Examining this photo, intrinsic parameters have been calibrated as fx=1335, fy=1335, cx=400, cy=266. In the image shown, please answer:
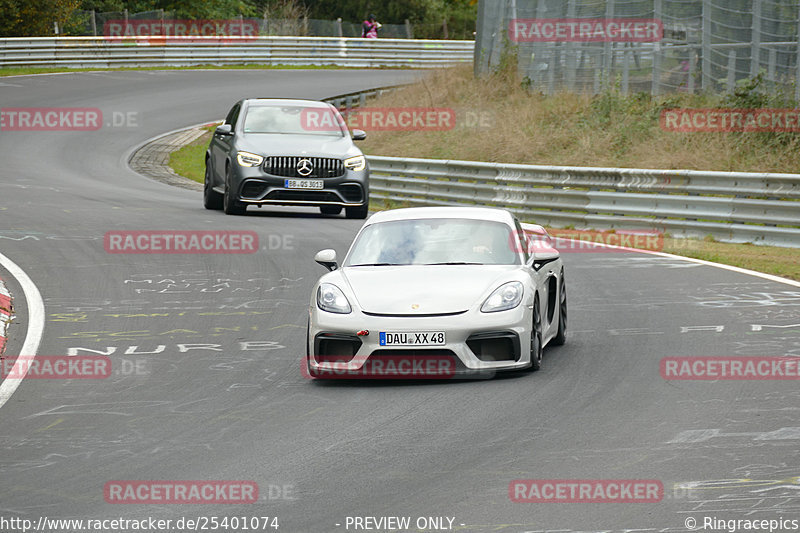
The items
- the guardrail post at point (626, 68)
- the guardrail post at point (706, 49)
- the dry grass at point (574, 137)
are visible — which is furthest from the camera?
the guardrail post at point (626, 68)

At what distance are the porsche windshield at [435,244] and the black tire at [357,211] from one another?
1097 cm

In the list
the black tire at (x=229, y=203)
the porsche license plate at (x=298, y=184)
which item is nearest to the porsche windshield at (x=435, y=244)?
the porsche license plate at (x=298, y=184)

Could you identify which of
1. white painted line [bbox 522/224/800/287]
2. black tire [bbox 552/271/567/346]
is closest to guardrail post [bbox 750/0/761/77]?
white painted line [bbox 522/224/800/287]

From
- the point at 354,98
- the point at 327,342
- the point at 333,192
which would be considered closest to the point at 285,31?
the point at 354,98

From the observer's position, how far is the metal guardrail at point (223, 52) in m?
46.4

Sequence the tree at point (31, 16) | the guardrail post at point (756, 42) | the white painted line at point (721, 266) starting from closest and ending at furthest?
the white painted line at point (721, 266) → the guardrail post at point (756, 42) → the tree at point (31, 16)

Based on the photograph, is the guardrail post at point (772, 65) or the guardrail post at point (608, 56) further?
the guardrail post at point (608, 56)

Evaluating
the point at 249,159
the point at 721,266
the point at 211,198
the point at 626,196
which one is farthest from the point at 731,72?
the point at 721,266

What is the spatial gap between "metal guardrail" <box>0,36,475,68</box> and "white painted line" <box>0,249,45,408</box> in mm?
31002

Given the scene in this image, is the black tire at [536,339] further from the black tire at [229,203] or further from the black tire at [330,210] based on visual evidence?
the black tire at [330,210]

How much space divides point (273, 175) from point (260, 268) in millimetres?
5249

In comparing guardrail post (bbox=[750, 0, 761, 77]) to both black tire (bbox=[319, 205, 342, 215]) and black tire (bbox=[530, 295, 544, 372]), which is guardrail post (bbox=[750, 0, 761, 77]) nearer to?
black tire (bbox=[319, 205, 342, 215])

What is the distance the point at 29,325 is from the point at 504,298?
4973 millimetres

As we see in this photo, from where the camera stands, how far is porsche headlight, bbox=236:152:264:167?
69.0 ft
